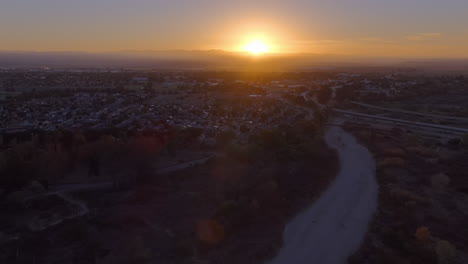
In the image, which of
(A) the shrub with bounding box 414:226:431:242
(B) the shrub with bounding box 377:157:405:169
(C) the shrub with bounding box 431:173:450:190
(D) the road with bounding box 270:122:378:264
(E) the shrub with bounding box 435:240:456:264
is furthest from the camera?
(B) the shrub with bounding box 377:157:405:169

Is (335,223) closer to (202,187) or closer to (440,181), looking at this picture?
(202,187)

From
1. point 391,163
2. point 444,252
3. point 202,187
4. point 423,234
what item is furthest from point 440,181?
point 202,187

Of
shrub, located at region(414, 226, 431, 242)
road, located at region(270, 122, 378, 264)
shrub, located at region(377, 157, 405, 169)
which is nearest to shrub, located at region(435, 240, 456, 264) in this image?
shrub, located at region(414, 226, 431, 242)

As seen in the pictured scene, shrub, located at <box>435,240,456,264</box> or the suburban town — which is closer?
shrub, located at <box>435,240,456,264</box>

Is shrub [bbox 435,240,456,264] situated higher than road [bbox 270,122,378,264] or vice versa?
shrub [bbox 435,240,456,264]

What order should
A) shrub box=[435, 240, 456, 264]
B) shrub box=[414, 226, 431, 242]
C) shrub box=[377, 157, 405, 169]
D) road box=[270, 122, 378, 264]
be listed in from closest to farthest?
shrub box=[435, 240, 456, 264] → road box=[270, 122, 378, 264] → shrub box=[414, 226, 431, 242] → shrub box=[377, 157, 405, 169]

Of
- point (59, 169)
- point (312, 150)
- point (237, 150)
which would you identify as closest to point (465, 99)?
point (312, 150)

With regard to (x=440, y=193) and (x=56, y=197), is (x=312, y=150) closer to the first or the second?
(x=440, y=193)

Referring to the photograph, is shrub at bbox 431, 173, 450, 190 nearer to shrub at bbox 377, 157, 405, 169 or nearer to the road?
shrub at bbox 377, 157, 405, 169
